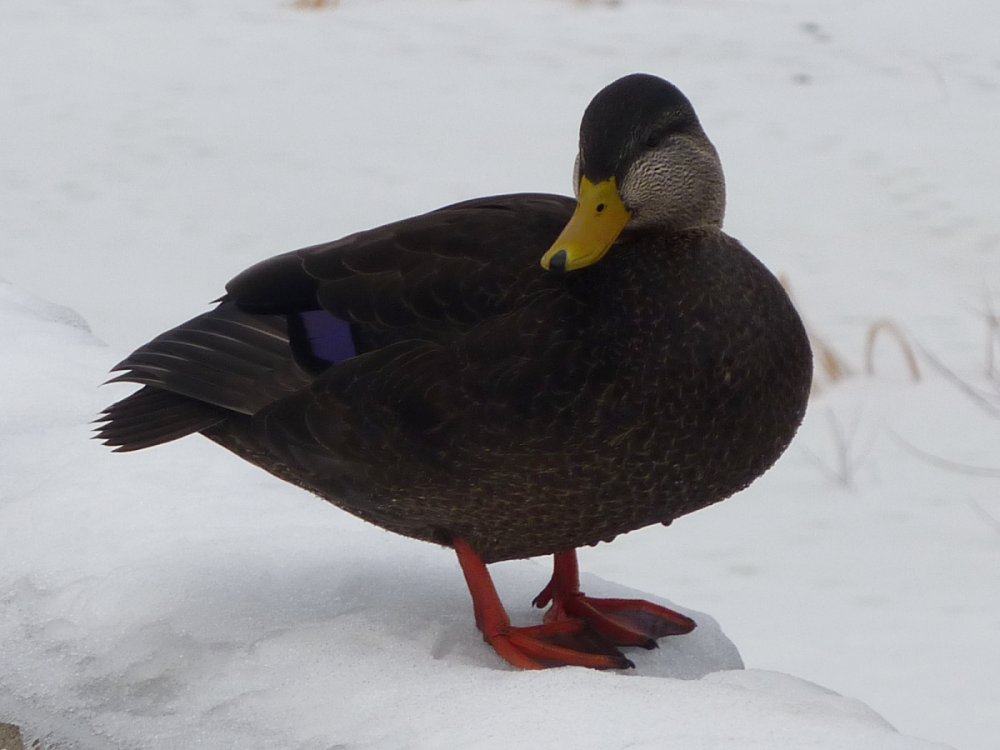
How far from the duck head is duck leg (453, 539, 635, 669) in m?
0.57

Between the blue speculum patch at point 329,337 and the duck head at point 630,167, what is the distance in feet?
1.17

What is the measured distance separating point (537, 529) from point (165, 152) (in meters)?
5.42

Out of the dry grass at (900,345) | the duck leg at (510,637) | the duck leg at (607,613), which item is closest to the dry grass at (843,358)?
the dry grass at (900,345)

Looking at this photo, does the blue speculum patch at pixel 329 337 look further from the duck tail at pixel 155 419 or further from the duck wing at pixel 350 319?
the duck tail at pixel 155 419

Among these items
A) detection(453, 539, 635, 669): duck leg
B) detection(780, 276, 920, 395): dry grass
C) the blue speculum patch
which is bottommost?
detection(780, 276, 920, 395): dry grass

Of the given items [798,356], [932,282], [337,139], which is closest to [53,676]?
[798,356]

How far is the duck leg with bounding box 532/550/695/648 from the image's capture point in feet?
9.78

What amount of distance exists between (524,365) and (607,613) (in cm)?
78

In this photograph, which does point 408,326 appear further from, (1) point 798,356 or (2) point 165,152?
(2) point 165,152

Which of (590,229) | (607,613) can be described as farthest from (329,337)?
(607,613)

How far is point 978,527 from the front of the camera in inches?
198

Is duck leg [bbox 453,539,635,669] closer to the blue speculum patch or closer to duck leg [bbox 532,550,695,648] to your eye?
duck leg [bbox 532,550,695,648]

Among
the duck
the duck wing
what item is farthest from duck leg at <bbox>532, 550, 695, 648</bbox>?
the duck wing

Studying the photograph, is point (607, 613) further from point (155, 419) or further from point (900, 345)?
point (900, 345)
